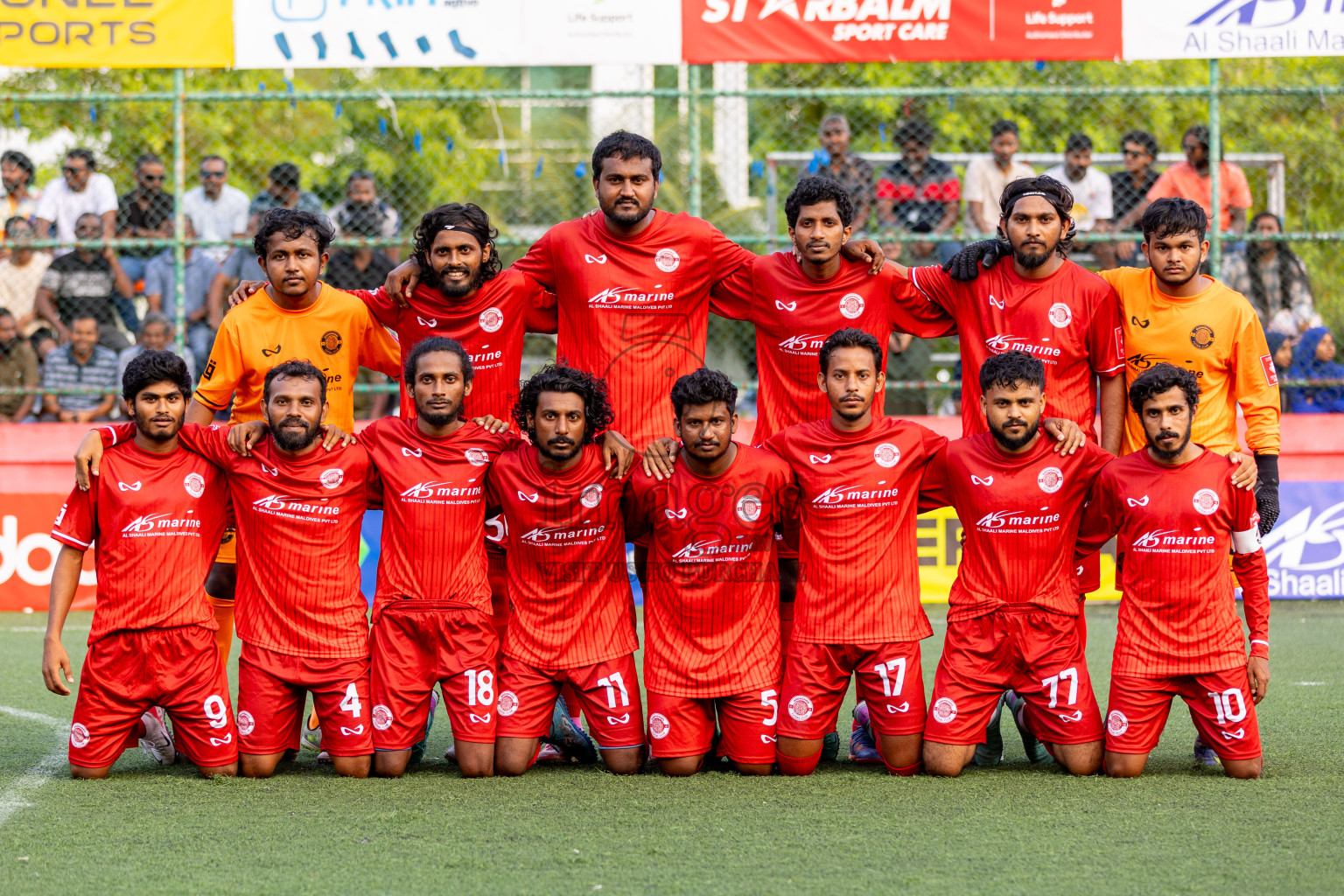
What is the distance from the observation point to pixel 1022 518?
214 inches

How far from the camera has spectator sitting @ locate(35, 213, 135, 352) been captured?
10422 millimetres

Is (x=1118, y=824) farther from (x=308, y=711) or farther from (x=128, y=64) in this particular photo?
(x=128, y=64)

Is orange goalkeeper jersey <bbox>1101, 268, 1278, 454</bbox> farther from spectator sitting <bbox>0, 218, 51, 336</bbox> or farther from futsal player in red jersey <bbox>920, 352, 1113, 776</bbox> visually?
spectator sitting <bbox>0, 218, 51, 336</bbox>

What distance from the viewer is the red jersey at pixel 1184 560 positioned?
5324 mm

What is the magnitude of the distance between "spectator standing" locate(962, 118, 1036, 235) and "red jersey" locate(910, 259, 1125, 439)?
181 inches

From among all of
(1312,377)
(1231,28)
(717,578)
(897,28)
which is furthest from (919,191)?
(717,578)

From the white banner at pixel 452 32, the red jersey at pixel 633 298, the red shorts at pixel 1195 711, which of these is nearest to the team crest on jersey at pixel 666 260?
the red jersey at pixel 633 298

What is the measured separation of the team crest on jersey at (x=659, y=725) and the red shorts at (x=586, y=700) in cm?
7

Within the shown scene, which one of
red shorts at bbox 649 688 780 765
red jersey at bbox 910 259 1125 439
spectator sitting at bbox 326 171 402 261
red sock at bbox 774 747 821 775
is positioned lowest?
red sock at bbox 774 747 821 775

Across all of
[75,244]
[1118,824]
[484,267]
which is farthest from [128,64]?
[1118,824]

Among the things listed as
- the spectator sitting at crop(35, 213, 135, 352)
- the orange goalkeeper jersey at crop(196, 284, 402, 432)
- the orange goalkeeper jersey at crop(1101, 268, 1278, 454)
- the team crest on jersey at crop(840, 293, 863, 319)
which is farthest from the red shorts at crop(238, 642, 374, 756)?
the spectator sitting at crop(35, 213, 135, 352)

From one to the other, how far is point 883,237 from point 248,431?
213 inches

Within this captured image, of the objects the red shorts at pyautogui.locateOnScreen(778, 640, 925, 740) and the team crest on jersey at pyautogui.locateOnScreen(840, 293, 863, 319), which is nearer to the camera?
the red shorts at pyautogui.locateOnScreen(778, 640, 925, 740)

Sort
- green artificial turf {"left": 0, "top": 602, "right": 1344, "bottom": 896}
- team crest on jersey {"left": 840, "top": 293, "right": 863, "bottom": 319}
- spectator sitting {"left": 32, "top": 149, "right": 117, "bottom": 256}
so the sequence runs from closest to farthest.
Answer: green artificial turf {"left": 0, "top": 602, "right": 1344, "bottom": 896}
team crest on jersey {"left": 840, "top": 293, "right": 863, "bottom": 319}
spectator sitting {"left": 32, "top": 149, "right": 117, "bottom": 256}
